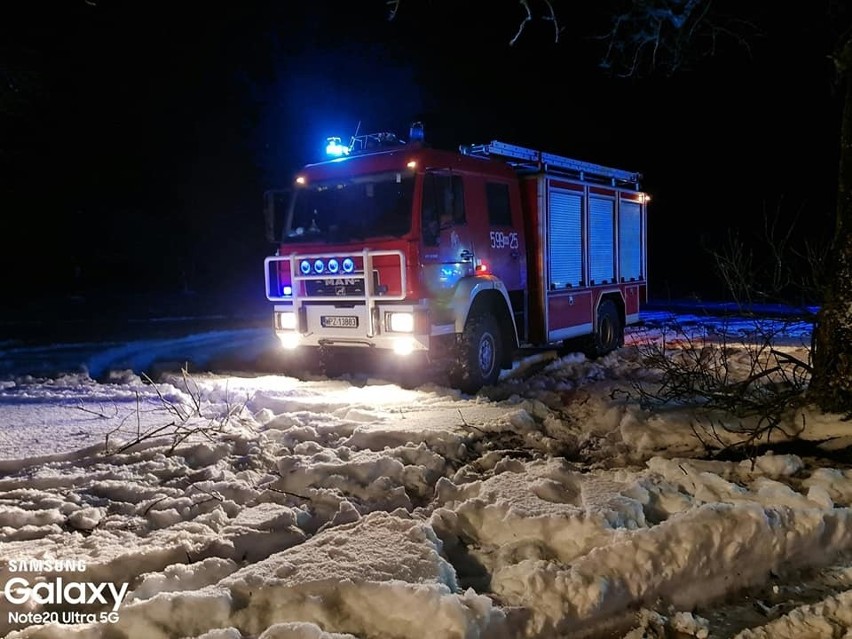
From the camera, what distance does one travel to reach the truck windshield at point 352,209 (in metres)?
8.09

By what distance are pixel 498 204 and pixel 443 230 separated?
4.89 feet

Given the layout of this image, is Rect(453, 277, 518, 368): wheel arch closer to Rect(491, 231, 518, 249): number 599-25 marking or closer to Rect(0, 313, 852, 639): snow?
Rect(491, 231, 518, 249): number 599-25 marking

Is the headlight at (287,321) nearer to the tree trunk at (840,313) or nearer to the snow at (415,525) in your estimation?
the snow at (415,525)

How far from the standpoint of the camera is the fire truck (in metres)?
8.00

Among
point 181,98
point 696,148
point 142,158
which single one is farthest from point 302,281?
point 696,148

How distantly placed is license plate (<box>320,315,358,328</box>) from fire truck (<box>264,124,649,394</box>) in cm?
2

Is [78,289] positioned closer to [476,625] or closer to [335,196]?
[335,196]

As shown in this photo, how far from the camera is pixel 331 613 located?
129 inches

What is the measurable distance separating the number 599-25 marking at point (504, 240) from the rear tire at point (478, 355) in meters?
0.97

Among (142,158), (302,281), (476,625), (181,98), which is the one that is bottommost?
(476,625)

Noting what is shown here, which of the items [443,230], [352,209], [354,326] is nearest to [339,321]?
[354,326]

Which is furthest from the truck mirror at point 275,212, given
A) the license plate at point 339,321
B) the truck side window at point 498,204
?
the truck side window at point 498,204

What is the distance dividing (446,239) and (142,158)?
19967 millimetres

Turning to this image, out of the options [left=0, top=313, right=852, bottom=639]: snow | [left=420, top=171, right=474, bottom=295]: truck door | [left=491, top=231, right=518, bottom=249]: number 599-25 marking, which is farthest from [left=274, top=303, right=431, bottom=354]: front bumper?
[left=491, top=231, right=518, bottom=249]: number 599-25 marking
